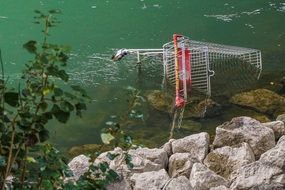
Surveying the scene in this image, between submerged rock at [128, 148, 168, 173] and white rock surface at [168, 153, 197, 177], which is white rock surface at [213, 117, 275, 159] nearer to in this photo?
white rock surface at [168, 153, 197, 177]

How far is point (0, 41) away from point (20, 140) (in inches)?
482

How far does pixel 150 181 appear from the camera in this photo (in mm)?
4398

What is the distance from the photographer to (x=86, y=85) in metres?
9.45

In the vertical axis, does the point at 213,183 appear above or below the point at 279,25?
below

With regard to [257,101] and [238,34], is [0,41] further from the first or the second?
[257,101]

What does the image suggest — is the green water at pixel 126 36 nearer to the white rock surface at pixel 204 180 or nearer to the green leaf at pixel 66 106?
the white rock surface at pixel 204 180

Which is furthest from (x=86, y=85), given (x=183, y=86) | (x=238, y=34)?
(x=238, y=34)

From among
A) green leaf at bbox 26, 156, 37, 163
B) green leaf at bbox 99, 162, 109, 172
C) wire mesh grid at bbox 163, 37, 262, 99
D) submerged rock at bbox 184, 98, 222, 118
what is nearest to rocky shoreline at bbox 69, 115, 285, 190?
submerged rock at bbox 184, 98, 222, 118

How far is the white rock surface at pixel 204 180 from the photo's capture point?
445 cm

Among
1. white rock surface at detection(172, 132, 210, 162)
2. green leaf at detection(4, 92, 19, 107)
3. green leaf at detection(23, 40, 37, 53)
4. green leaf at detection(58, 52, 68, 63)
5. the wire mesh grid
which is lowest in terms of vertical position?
white rock surface at detection(172, 132, 210, 162)

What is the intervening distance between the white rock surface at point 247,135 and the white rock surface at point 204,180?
796 millimetres

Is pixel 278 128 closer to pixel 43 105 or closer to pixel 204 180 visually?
pixel 204 180

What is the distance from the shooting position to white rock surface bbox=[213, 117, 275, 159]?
523 centimetres

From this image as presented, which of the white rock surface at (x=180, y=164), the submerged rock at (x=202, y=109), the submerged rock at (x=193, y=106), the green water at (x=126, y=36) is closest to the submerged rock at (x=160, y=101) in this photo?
the submerged rock at (x=193, y=106)
